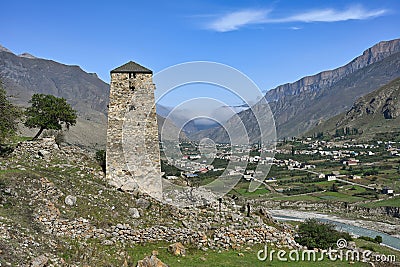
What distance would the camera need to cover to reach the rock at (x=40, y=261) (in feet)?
39.8

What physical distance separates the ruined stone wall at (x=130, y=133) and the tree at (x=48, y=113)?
8817mm

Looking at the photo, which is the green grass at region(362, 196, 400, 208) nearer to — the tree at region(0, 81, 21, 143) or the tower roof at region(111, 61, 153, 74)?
the tower roof at region(111, 61, 153, 74)

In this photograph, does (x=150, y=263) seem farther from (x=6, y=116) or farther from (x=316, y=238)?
(x=316, y=238)

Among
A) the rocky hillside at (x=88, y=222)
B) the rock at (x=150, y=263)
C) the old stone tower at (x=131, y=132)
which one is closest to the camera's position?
the rocky hillside at (x=88, y=222)

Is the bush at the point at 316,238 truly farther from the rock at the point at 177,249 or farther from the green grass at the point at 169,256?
the rock at the point at 177,249

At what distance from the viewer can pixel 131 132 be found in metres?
20.0

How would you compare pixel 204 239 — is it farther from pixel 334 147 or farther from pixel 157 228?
pixel 334 147

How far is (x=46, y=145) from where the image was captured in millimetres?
21547

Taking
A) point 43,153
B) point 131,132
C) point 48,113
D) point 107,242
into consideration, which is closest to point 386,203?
point 48,113

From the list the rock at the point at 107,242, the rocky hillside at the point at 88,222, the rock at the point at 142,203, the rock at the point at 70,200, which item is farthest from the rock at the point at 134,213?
the rock at the point at 70,200

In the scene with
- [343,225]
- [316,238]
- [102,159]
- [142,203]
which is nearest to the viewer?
[142,203]

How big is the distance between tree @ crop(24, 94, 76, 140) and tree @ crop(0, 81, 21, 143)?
1100 cm

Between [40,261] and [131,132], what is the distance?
29.0ft

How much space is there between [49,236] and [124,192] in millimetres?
5342
